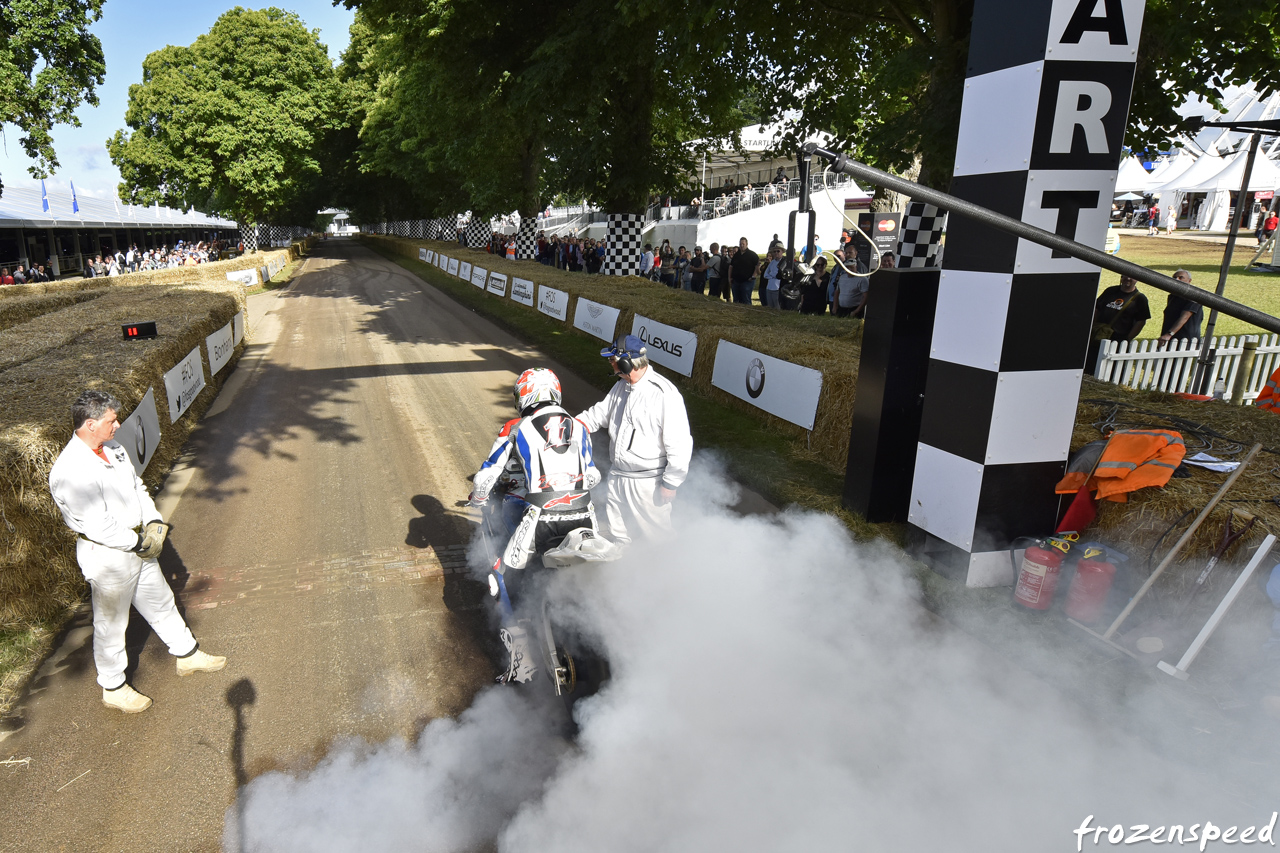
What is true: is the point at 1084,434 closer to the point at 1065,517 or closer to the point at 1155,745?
the point at 1065,517

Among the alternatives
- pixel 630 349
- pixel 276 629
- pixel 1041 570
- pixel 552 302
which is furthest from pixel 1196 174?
pixel 276 629

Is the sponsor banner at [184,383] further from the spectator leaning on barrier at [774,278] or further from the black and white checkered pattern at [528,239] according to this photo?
the black and white checkered pattern at [528,239]

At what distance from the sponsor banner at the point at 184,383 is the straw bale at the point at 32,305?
25.1 feet

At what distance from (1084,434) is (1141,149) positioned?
5684 mm

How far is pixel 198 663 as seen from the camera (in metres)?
4.54

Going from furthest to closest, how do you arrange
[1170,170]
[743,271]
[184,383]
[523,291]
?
1. [1170,170]
2. [523,291]
3. [743,271]
4. [184,383]

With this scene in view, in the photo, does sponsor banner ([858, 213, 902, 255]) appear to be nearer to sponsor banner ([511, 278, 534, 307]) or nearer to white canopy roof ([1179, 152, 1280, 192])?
sponsor banner ([511, 278, 534, 307])

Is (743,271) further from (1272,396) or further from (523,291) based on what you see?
(1272,396)

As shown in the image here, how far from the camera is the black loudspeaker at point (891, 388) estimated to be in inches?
235

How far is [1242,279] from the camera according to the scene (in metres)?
21.5

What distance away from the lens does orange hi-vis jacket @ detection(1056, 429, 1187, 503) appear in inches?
184

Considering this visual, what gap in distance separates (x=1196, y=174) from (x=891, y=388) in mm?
34007

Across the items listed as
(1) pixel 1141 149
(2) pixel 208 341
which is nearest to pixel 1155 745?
(1) pixel 1141 149

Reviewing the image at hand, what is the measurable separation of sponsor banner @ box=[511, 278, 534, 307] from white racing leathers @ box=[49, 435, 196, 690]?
1605cm
